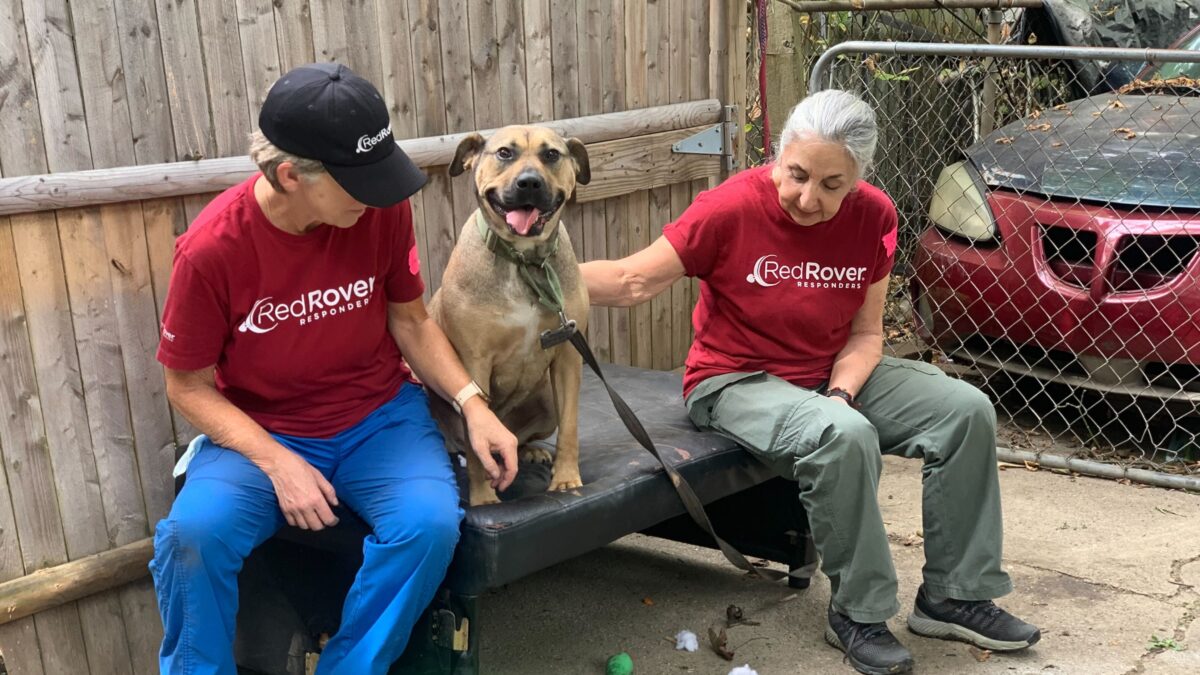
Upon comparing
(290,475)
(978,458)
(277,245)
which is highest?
(277,245)

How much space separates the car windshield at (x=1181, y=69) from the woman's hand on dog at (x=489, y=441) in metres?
4.47

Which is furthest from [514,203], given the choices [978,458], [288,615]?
[978,458]

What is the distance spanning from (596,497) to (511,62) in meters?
1.84

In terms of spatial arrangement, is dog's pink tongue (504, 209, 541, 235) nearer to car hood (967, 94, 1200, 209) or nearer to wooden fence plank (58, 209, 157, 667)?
wooden fence plank (58, 209, 157, 667)

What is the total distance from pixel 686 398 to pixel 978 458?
0.88 meters

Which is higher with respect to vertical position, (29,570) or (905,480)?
(29,570)

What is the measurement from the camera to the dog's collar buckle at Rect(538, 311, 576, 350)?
297cm

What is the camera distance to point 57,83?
296 cm

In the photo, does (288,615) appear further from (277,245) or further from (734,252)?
(734,252)

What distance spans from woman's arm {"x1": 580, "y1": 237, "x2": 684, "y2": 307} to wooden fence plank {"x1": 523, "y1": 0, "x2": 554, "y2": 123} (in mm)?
1113

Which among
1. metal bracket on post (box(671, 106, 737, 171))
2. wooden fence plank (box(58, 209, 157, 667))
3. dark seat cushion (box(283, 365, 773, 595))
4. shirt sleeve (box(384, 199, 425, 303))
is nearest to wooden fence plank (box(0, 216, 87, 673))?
wooden fence plank (box(58, 209, 157, 667))

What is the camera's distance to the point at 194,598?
2578 millimetres

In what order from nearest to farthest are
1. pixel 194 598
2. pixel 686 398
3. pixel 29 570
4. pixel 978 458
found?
1. pixel 194 598
2. pixel 29 570
3. pixel 978 458
4. pixel 686 398

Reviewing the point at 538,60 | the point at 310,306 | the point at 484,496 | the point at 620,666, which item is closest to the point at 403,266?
the point at 310,306
